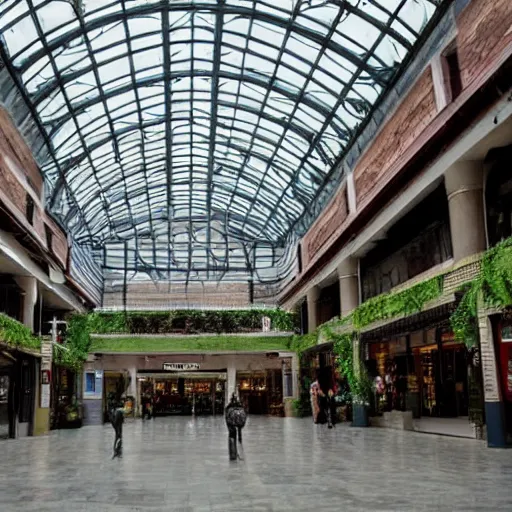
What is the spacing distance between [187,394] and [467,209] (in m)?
27.7

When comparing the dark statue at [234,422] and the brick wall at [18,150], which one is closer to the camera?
the dark statue at [234,422]

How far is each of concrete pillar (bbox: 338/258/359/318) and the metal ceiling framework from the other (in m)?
3.37

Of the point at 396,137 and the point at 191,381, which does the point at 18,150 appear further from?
the point at 191,381

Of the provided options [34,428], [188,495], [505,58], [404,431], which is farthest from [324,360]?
[188,495]

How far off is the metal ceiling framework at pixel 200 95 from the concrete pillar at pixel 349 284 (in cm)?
337

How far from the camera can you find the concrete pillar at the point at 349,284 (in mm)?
25411

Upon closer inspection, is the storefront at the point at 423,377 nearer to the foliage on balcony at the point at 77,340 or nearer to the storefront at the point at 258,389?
the storefront at the point at 258,389

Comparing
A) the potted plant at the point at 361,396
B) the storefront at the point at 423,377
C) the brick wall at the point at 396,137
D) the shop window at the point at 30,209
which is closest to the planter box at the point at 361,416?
the potted plant at the point at 361,396

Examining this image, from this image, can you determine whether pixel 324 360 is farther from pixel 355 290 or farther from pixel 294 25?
pixel 294 25

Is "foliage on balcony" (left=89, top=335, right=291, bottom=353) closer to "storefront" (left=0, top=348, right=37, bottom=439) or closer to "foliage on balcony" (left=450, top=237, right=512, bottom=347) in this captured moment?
"storefront" (left=0, top=348, right=37, bottom=439)

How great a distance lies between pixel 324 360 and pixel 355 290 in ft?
21.8

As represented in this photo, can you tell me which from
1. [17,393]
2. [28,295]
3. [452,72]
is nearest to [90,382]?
[28,295]

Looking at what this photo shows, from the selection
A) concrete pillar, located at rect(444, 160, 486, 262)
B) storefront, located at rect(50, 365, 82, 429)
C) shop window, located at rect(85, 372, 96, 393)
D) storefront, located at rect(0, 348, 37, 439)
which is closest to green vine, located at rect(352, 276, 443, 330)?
concrete pillar, located at rect(444, 160, 486, 262)

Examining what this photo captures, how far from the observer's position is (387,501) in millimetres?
7438
